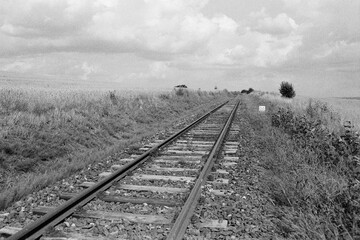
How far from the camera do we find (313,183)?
565 centimetres

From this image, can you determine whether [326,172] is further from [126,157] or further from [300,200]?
[126,157]

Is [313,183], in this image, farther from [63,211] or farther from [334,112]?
[334,112]

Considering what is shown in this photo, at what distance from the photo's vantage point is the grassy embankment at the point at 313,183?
4.12 metres

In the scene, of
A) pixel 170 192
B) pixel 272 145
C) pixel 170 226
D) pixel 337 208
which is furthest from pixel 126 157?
pixel 337 208

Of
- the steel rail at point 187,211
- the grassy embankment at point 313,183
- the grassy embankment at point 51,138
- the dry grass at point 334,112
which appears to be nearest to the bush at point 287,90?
the dry grass at point 334,112

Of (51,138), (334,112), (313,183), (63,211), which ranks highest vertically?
(334,112)

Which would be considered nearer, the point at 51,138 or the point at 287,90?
the point at 51,138

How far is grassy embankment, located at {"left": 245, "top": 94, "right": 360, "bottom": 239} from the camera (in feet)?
13.5

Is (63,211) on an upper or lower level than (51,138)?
lower

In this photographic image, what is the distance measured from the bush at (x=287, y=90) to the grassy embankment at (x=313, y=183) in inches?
1614

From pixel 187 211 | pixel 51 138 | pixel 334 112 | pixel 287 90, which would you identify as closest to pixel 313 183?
pixel 187 211

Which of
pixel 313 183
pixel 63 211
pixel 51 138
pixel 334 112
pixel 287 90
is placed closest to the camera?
pixel 63 211

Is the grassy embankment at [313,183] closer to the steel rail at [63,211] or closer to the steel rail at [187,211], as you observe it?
the steel rail at [187,211]

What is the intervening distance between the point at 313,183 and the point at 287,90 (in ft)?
153
